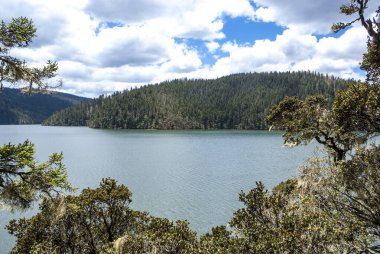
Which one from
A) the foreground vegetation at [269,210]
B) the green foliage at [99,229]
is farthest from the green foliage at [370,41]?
the green foliage at [99,229]

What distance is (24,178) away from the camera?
11.6m

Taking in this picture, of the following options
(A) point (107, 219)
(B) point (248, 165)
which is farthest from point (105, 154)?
(A) point (107, 219)

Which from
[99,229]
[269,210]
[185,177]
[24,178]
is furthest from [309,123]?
[185,177]

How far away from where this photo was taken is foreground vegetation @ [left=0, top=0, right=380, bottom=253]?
11742 mm

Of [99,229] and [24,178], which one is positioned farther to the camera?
[99,229]

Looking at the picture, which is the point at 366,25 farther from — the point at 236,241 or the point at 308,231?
the point at 236,241

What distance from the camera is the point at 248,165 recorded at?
8106 cm

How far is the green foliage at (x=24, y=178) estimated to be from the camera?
451 inches

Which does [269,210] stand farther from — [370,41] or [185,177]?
[185,177]

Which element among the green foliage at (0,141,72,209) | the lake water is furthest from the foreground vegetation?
the lake water

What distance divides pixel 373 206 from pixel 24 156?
13.8 metres

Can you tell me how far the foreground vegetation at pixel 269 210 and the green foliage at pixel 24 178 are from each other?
0.03m

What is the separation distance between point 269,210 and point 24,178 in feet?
35.7

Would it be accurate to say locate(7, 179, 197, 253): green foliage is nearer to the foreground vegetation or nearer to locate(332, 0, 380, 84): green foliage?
the foreground vegetation
